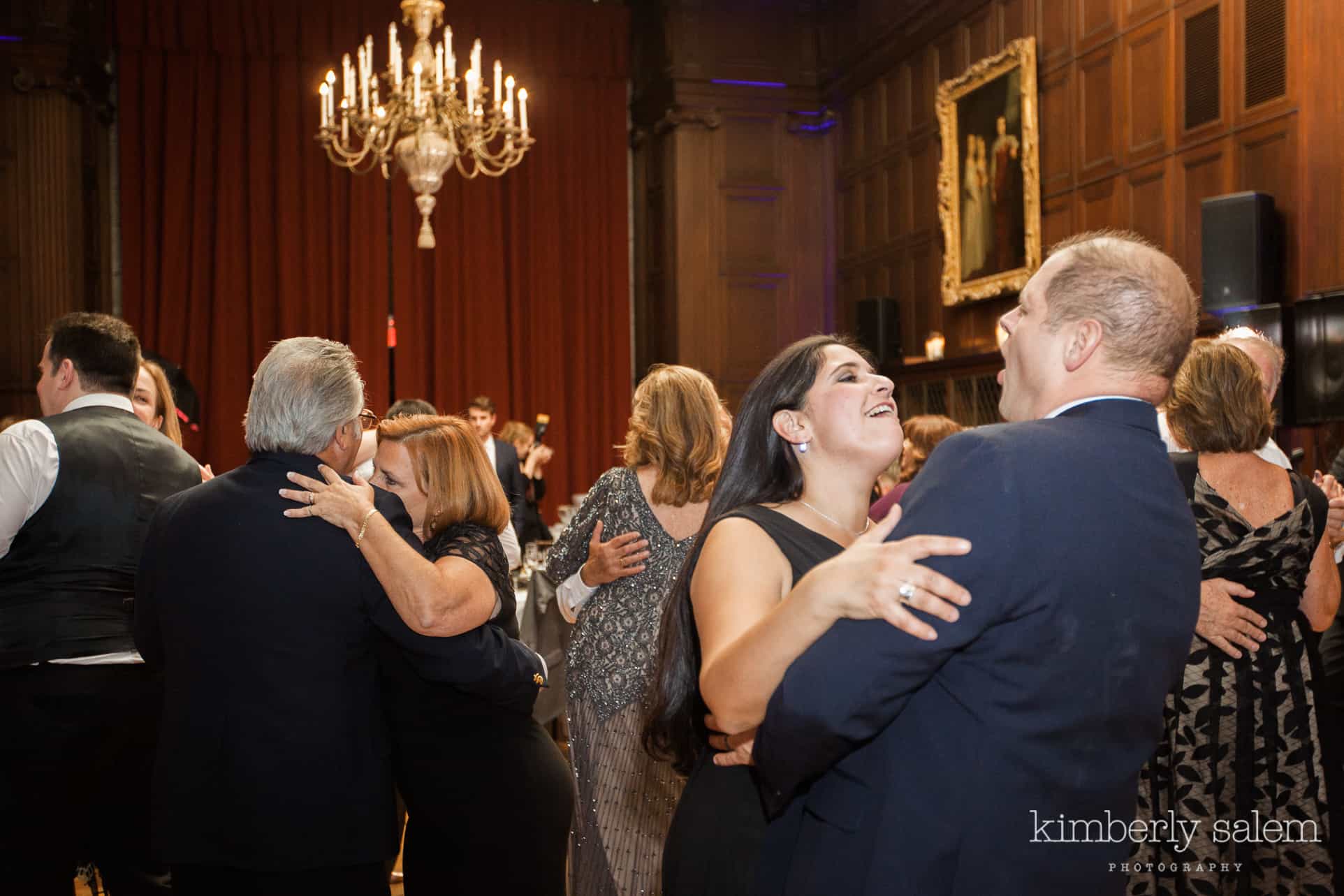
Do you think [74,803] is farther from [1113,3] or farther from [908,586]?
[1113,3]

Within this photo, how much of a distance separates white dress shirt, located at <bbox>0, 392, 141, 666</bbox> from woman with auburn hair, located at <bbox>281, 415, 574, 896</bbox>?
911 mm

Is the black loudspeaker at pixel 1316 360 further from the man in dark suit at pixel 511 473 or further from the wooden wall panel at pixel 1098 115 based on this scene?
the man in dark suit at pixel 511 473

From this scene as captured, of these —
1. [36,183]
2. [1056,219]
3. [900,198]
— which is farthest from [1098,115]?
[36,183]

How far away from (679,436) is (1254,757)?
169 cm

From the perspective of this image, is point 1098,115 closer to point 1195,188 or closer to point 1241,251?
point 1195,188

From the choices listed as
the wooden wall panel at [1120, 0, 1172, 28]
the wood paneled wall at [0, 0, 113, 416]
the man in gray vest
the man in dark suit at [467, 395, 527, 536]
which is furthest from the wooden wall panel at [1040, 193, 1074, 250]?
the wood paneled wall at [0, 0, 113, 416]

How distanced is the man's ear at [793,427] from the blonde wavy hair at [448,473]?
844 millimetres

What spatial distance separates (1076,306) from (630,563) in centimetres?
206

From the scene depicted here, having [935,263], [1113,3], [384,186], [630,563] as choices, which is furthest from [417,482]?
[384,186]

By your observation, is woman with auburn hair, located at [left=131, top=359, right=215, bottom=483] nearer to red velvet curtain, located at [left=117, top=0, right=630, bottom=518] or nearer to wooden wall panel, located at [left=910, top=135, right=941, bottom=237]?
red velvet curtain, located at [left=117, top=0, right=630, bottom=518]

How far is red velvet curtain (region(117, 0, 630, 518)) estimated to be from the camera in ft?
30.7

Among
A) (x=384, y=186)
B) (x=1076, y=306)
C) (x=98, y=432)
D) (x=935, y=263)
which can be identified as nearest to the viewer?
(x=1076, y=306)

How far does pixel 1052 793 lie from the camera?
1.33 meters

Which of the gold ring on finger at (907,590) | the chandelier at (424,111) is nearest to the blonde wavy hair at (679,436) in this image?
the gold ring on finger at (907,590)
